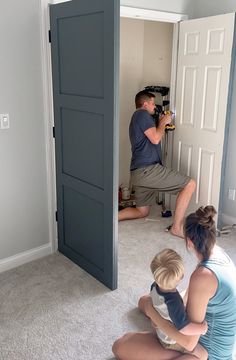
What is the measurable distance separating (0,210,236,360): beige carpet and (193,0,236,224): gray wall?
22.4 inches

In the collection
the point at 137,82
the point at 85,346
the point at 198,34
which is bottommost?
the point at 85,346

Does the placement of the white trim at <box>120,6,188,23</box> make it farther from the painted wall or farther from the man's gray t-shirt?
the man's gray t-shirt

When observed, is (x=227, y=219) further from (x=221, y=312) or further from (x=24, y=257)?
(x=221, y=312)

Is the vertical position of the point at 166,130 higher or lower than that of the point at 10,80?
lower

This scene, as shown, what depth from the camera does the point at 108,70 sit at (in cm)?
233

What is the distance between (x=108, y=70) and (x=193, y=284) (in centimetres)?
136

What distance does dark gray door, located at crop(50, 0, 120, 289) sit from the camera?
2.36 meters

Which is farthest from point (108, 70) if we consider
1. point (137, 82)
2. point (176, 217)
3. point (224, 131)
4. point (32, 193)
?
point (137, 82)

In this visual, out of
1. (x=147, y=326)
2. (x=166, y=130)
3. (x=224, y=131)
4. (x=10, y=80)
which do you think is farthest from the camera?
(x=166, y=130)

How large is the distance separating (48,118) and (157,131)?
115 centimetres

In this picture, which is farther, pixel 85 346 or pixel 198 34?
pixel 198 34

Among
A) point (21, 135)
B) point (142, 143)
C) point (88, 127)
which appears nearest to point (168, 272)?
point (88, 127)

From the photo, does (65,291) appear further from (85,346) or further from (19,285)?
(85,346)

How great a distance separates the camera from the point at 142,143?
372cm
